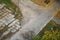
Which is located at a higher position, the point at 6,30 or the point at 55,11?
the point at 55,11

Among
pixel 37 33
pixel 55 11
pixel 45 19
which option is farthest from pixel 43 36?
pixel 55 11

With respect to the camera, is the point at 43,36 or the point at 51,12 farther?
the point at 51,12

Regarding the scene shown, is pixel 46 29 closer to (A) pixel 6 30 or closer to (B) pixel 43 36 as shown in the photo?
(B) pixel 43 36

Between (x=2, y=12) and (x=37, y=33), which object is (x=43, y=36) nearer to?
(x=37, y=33)

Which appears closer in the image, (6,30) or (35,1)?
(6,30)

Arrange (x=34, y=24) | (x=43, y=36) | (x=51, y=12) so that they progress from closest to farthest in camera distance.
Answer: (x=43, y=36), (x=34, y=24), (x=51, y=12)

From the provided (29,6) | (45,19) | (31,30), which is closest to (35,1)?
(29,6)

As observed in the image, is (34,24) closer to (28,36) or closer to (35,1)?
(28,36)

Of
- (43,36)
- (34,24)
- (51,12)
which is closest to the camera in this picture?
(43,36)
